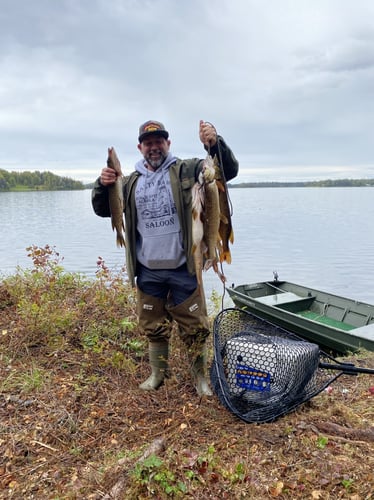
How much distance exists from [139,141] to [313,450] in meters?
2.89

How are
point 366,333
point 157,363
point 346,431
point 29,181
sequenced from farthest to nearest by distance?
point 29,181 < point 366,333 < point 157,363 < point 346,431

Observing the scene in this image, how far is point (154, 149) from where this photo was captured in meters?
3.59

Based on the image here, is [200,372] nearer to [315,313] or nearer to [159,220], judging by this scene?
[159,220]

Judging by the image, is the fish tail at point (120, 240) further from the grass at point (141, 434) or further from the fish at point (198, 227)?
the grass at point (141, 434)

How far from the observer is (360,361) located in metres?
5.47

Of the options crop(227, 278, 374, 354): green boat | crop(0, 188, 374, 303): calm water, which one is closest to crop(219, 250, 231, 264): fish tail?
crop(227, 278, 374, 354): green boat

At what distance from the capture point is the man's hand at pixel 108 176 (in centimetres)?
328

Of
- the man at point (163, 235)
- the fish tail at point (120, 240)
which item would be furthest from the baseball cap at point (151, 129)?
the fish tail at point (120, 240)

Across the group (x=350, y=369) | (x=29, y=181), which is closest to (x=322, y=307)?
(x=350, y=369)

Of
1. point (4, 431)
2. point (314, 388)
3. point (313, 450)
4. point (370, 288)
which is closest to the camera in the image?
point (313, 450)

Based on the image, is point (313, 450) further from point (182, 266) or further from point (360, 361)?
point (360, 361)

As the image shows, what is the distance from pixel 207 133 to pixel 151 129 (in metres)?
0.58

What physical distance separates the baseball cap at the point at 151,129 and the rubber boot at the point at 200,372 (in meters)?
2.08

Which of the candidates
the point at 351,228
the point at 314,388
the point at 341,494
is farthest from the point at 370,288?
the point at 351,228
